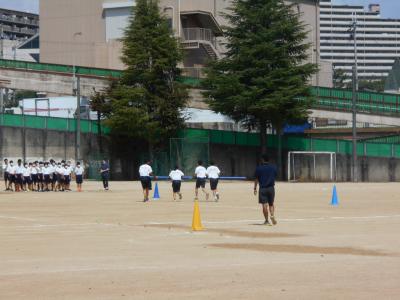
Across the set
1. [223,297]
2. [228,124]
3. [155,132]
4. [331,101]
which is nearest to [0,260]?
[223,297]

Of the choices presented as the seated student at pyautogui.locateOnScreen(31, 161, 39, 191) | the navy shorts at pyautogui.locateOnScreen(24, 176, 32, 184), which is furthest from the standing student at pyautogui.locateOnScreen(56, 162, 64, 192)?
the navy shorts at pyautogui.locateOnScreen(24, 176, 32, 184)

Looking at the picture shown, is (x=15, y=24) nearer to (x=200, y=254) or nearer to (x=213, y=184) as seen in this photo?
(x=213, y=184)

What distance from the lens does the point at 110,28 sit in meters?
92.6

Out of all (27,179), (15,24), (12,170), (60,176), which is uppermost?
(15,24)

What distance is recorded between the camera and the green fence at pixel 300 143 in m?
69.7

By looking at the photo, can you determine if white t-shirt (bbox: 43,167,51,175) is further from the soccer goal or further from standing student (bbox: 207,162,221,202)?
the soccer goal

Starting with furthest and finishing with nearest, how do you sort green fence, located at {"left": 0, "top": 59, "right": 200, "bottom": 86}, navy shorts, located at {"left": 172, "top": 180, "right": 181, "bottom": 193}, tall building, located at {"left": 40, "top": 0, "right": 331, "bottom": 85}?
1. tall building, located at {"left": 40, "top": 0, "right": 331, "bottom": 85}
2. green fence, located at {"left": 0, "top": 59, "right": 200, "bottom": 86}
3. navy shorts, located at {"left": 172, "top": 180, "right": 181, "bottom": 193}

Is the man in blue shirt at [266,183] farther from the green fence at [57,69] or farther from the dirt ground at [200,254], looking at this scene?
the green fence at [57,69]

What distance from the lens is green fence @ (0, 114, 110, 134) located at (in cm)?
7031

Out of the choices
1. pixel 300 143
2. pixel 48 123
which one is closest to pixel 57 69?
pixel 48 123

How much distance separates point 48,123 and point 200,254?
5556 centimetres

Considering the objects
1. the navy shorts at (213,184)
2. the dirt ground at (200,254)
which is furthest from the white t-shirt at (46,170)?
the dirt ground at (200,254)

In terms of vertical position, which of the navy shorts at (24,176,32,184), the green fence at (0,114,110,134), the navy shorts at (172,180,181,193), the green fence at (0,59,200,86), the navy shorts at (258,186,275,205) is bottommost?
the navy shorts at (258,186,275,205)

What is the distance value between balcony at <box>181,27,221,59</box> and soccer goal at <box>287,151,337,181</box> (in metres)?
16.7
